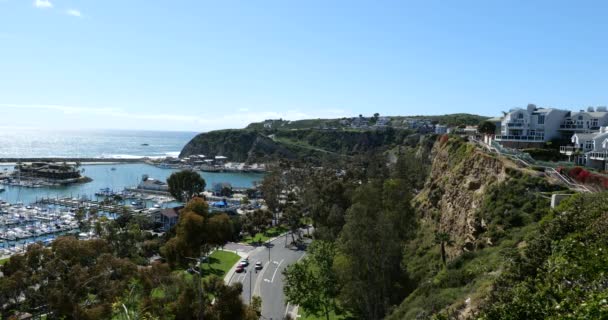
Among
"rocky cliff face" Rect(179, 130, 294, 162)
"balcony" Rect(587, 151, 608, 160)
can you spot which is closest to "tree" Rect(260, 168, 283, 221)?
"balcony" Rect(587, 151, 608, 160)

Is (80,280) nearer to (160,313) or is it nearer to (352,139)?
(160,313)

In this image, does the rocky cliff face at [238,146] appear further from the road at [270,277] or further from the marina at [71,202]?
the road at [270,277]

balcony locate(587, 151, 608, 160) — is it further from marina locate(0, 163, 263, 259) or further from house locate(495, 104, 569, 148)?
marina locate(0, 163, 263, 259)

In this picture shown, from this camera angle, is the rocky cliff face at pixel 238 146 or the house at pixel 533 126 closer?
the house at pixel 533 126

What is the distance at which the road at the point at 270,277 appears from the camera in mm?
33959

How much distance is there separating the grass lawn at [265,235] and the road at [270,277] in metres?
2.14

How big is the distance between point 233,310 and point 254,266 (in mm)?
24581

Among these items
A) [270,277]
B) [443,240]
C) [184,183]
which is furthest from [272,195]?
[443,240]

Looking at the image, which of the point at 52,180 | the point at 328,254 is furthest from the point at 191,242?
the point at 52,180

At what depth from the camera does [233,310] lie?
2038cm

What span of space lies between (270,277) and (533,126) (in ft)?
103

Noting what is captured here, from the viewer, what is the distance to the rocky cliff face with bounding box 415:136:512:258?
1292 inches

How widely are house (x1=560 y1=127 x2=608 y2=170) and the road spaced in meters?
26.5

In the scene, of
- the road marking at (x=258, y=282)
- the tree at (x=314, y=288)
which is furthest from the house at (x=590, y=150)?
the road marking at (x=258, y=282)
